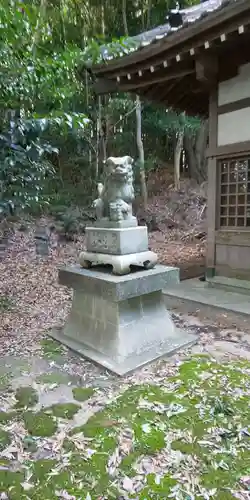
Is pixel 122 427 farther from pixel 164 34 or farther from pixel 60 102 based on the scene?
pixel 164 34

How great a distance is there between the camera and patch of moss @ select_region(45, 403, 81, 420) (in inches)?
82.2

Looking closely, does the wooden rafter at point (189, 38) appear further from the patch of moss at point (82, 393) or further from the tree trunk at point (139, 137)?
the tree trunk at point (139, 137)

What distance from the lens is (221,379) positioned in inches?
96.4

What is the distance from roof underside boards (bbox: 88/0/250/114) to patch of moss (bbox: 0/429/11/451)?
4154 mm

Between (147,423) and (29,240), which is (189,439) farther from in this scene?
(29,240)

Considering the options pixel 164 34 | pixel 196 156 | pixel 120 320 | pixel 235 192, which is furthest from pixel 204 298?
pixel 196 156

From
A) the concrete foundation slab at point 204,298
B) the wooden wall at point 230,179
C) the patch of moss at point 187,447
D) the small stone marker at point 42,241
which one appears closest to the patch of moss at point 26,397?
the patch of moss at point 187,447

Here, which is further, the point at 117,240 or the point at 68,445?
the point at 117,240

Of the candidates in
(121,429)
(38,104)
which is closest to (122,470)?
(121,429)

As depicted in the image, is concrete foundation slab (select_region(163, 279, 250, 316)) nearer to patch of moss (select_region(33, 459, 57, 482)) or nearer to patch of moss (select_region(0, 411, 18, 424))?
patch of moss (select_region(0, 411, 18, 424))

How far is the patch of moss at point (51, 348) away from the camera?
2.95 m

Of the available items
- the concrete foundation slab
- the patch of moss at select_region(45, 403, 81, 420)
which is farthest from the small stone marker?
the patch of moss at select_region(45, 403, 81, 420)

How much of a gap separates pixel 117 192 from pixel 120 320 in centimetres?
109

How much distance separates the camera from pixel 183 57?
4.29 m
